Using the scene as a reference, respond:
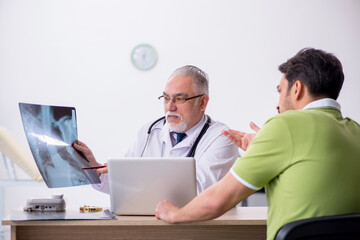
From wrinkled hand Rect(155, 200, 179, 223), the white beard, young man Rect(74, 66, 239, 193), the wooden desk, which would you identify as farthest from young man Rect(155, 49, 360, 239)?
the white beard

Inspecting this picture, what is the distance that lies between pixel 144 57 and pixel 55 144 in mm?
3519

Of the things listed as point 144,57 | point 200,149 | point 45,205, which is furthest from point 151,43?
point 45,205

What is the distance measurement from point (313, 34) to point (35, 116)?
153 inches

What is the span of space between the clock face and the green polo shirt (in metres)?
4.00

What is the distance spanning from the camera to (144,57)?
5.49 metres

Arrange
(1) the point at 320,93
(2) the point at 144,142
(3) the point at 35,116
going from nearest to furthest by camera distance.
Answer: (1) the point at 320,93 < (3) the point at 35,116 < (2) the point at 144,142

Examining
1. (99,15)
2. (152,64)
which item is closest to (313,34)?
(152,64)

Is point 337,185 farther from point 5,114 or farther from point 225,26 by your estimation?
point 5,114

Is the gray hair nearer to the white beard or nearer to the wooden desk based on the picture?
the white beard

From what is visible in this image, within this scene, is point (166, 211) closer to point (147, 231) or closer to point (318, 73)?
point (147, 231)

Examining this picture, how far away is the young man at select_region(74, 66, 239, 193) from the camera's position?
8.11 feet

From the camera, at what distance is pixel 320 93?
5.47ft

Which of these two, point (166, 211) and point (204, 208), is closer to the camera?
point (204, 208)

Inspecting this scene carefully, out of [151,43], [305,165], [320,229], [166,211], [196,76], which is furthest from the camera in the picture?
[151,43]
